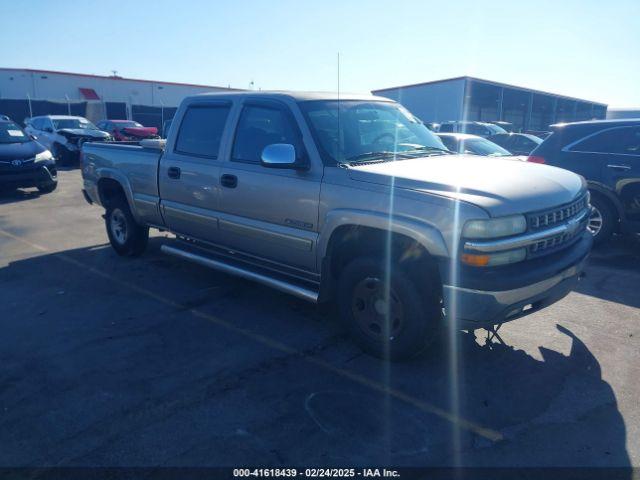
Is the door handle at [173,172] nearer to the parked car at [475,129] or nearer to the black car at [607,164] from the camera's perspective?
the black car at [607,164]

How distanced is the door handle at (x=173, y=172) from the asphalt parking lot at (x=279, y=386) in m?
1.25

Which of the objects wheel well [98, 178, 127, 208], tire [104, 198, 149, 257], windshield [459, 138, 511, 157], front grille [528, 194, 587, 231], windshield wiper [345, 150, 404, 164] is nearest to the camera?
front grille [528, 194, 587, 231]

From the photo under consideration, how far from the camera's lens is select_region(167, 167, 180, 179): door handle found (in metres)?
5.53

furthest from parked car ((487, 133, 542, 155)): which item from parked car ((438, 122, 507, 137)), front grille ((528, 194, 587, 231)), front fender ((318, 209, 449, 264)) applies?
front fender ((318, 209, 449, 264))

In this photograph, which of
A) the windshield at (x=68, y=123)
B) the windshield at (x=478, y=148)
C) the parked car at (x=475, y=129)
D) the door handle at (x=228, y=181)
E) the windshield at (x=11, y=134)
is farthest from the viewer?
the parked car at (x=475, y=129)

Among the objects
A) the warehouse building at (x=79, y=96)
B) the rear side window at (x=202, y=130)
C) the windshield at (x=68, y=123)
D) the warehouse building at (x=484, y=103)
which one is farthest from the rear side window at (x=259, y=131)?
the warehouse building at (x=484, y=103)

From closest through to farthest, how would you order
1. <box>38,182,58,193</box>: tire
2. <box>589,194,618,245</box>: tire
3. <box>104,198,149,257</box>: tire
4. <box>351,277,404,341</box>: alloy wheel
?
<box>351,277,404,341</box>: alloy wheel → <box>104,198,149,257</box>: tire → <box>589,194,618,245</box>: tire → <box>38,182,58,193</box>: tire

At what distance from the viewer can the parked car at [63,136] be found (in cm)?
1773

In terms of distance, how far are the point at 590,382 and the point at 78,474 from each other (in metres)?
3.42

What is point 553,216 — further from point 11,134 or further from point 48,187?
point 11,134

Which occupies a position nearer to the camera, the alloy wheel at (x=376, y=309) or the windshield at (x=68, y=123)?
the alloy wheel at (x=376, y=309)

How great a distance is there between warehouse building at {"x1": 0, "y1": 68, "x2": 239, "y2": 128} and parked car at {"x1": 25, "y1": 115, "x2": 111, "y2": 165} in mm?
11903

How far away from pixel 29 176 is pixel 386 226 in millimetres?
10588

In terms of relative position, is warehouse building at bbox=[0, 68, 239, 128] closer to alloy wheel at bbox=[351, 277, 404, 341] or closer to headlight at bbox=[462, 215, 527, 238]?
alloy wheel at bbox=[351, 277, 404, 341]
